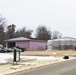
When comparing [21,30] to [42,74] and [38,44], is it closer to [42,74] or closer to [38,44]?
[38,44]

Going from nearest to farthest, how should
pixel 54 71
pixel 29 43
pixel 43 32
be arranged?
pixel 54 71 → pixel 29 43 → pixel 43 32

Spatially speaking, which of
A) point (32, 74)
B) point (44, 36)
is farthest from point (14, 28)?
point (32, 74)

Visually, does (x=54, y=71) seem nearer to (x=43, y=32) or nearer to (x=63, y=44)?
(x=63, y=44)

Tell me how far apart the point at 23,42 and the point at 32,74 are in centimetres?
8449

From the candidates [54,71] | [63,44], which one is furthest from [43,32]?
[54,71]

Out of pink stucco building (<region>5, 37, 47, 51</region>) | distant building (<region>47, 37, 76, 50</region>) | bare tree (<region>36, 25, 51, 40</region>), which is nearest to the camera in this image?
pink stucco building (<region>5, 37, 47, 51</region>)

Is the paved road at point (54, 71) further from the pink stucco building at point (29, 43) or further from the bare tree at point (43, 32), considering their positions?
the bare tree at point (43, 32)

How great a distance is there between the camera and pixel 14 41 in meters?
104

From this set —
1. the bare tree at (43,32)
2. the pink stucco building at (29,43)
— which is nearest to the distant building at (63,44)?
the pink stucco building at (29,43)

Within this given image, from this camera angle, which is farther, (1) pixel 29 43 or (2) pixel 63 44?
(2) pixel 63 44

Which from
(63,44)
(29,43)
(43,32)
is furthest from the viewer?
(43,32)

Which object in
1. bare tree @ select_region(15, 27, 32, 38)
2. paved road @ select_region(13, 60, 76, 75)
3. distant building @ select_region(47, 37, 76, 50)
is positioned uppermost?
bare tree @ select_region(15, 27, 32, 38)

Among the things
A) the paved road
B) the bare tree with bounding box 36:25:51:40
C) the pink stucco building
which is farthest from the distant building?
the paved road

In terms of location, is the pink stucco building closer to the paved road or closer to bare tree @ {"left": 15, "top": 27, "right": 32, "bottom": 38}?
bare tree @ {"left": 15, "top": 27, "right": 32, "bottom": 38}
